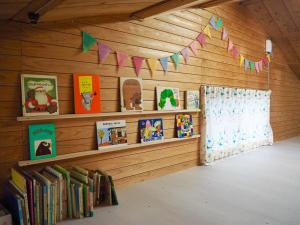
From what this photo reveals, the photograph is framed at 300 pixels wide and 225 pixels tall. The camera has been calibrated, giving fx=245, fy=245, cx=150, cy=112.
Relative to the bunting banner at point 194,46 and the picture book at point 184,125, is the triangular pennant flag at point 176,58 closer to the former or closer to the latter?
the bunting banner at point 194,46

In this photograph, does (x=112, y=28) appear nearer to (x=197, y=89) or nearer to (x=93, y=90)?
(x=93, y=90)

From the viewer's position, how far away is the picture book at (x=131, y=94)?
2.51m

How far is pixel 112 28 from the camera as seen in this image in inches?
95.7

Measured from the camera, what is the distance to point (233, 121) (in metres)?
3.99

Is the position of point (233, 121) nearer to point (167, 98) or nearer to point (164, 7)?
point (167, 98)

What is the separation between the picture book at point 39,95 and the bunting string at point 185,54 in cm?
46

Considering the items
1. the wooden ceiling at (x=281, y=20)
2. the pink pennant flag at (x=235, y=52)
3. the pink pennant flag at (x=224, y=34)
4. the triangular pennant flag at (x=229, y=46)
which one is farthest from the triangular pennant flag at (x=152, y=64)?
the wooden ceiling at (x=281, y=20)

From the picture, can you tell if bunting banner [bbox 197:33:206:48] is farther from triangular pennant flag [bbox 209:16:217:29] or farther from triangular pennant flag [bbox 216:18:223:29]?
triangular pennant flag [bbox 216:18:223:29]

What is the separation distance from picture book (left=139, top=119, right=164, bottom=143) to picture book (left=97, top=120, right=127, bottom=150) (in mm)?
243

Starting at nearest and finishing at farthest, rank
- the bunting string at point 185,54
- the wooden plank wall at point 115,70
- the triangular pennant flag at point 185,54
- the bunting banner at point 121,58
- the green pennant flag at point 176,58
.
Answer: the wooden plank wall at point 115,70, the bunting string at point 185,54, the bunting banner at point 121,58, the green pennant flag at point 176,58, the triangular pennant flag at point 185,54

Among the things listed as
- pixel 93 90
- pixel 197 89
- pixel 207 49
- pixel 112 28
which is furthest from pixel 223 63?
pixel 93 90

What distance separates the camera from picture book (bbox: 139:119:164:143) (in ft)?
8.86

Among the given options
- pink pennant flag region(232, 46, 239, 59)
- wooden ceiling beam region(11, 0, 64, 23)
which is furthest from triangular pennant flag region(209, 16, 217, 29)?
wooden ceiling beam region(11, 0, 64, 23)

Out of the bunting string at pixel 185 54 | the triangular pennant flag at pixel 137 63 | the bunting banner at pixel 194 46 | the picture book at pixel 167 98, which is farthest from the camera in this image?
the bunting banner at pixel 194 46
